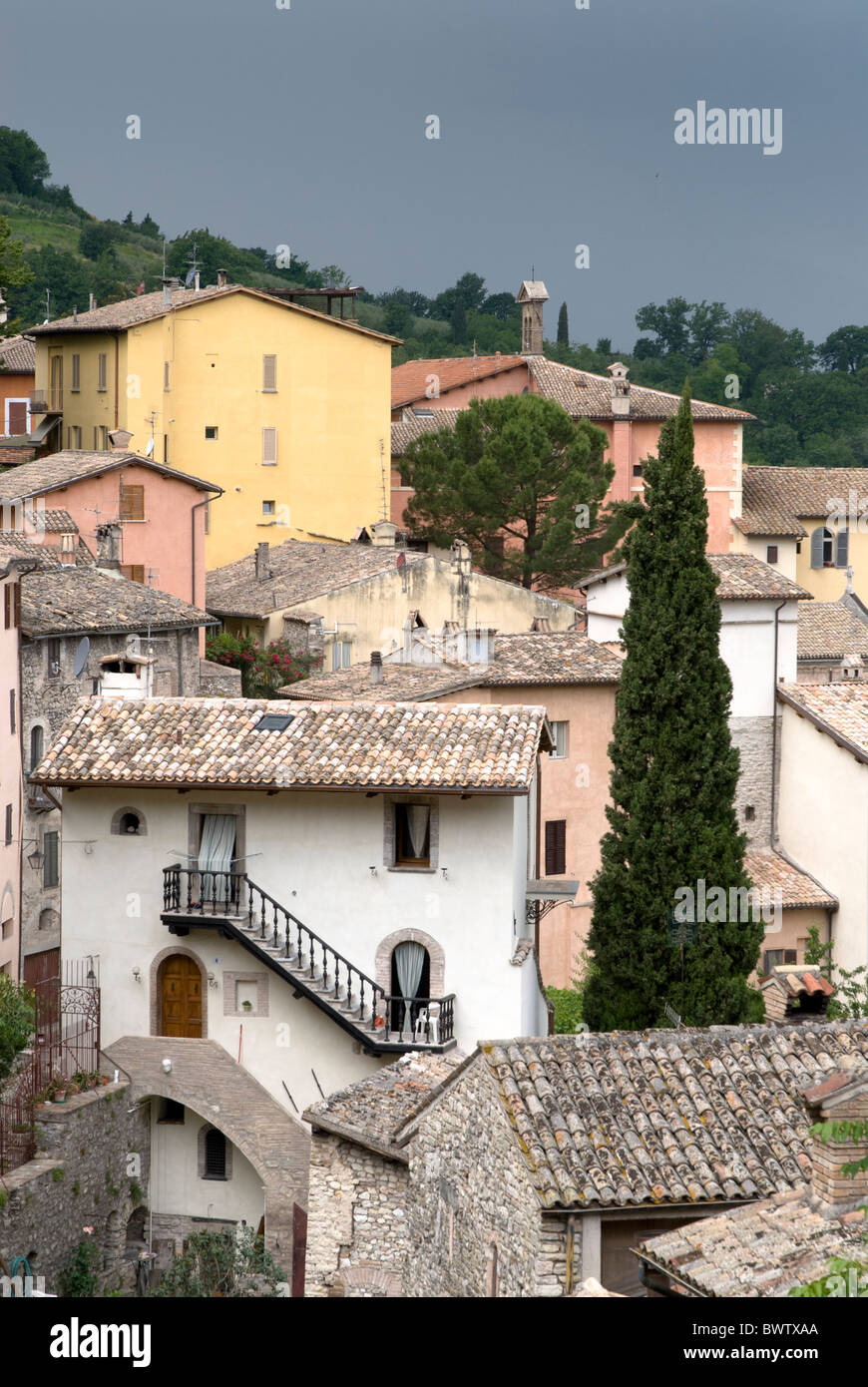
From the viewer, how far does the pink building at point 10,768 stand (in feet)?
101

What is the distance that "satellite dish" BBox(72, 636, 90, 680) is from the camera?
111ft

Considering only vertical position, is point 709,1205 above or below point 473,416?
below

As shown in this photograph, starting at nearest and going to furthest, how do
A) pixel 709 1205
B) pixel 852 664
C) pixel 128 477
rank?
pixel 709 1205
pixel 852 664
pixel 128 477

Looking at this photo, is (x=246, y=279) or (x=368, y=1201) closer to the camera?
(x=368, y=1201)

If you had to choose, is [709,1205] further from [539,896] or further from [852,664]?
[852,664]

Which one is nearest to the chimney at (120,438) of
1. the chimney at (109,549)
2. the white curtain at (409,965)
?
the chimney at (109,549)

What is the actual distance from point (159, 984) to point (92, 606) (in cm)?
1134

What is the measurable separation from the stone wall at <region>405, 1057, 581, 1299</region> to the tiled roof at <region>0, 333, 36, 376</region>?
54502 millimetres

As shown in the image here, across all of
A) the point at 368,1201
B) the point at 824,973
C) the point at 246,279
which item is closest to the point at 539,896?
the point at 824,973

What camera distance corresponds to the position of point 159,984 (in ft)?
85.6

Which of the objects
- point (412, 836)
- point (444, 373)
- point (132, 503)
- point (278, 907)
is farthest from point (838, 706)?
point (444, 373)

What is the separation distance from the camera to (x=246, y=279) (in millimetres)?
90562

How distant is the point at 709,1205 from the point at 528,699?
2066 centimetres

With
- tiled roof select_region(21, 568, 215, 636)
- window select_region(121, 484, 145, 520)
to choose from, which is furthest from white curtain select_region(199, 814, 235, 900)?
window select_region(121, 484, 145, 520)
